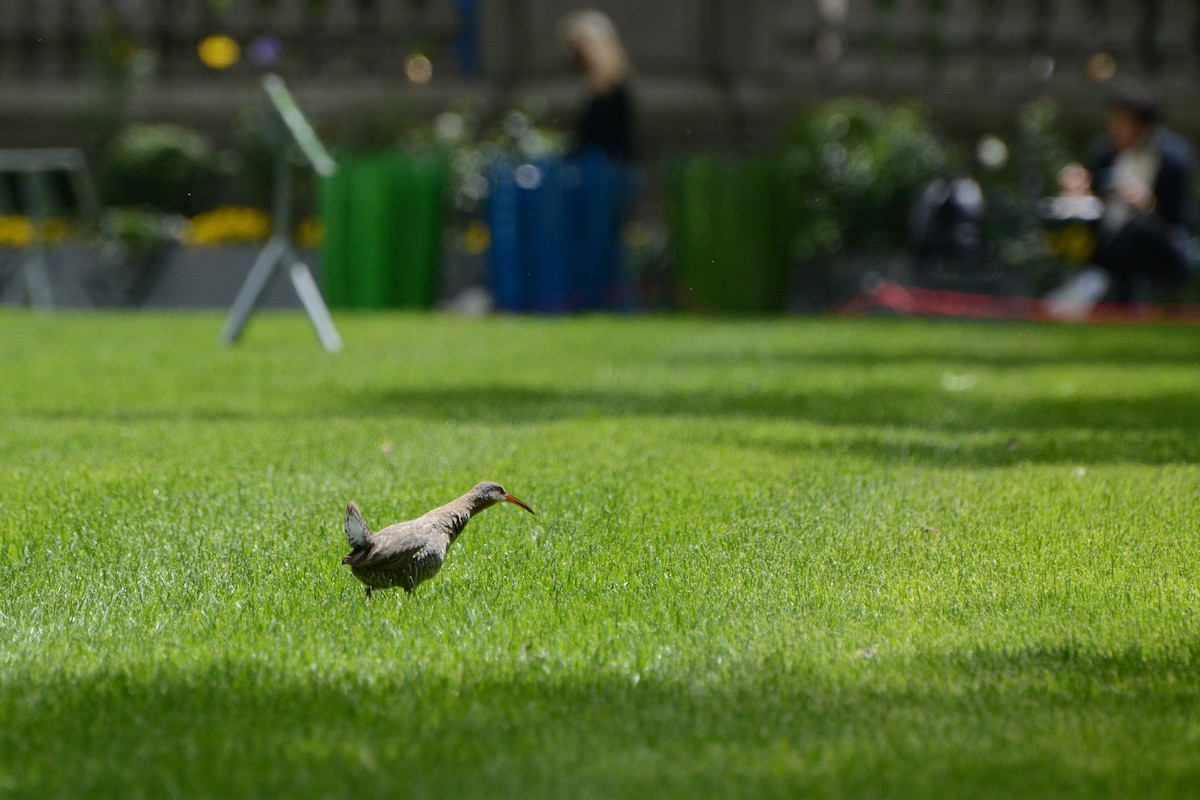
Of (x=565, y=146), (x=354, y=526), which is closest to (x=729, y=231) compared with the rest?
(x=565, y=146)

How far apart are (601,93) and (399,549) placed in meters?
12.4

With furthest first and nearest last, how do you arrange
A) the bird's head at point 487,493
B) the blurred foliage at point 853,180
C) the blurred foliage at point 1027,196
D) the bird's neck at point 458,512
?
1. the blurred foliage at point 853,180
2. the blurred foliage at point 1027,196
3. the bird's head at point 487,493
4. the bird's neck at point 458,512

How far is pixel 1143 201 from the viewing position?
14703mm

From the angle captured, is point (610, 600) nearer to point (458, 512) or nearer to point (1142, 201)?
point (458, 512)

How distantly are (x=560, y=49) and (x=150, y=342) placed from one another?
831cm

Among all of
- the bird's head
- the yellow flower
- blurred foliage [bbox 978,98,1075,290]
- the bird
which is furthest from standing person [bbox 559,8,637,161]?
the bird

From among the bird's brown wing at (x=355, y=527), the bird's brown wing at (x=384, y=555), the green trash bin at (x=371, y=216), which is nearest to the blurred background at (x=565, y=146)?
the green trash bin at (x=371, y=216)

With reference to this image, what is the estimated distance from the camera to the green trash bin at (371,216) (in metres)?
16.1

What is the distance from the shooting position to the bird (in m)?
4.05

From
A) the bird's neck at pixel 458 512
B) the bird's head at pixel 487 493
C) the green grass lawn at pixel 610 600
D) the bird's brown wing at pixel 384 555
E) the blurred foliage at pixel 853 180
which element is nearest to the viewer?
the green grass lawn at pixel 610 600

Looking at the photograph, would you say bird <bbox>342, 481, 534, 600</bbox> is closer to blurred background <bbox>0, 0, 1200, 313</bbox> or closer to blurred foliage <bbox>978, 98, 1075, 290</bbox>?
blurred background <bbox>0, 0, 1200, 313</bbox>

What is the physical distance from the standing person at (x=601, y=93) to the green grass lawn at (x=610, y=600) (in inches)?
301

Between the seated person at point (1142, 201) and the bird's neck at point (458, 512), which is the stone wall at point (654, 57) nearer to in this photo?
the seated person at point (1142, 201)

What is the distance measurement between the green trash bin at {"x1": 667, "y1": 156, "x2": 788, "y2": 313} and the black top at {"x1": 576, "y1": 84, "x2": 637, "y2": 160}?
2.25 ft
